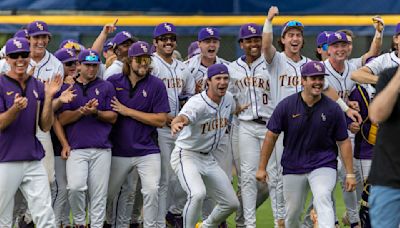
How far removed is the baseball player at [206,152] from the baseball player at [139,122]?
35cm

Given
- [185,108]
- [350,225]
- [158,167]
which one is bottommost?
[350,225]

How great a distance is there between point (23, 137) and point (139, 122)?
6.04ft

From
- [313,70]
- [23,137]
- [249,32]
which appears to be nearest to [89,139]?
[23,137]

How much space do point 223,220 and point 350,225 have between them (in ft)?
5.13

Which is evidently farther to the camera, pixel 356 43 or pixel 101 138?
pixel 356 43

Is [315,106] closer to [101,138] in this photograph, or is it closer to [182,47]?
[101,138]

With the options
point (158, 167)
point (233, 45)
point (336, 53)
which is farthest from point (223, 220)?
point (233, 45)

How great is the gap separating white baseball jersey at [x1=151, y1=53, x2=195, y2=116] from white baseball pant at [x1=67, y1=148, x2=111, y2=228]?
1.26m

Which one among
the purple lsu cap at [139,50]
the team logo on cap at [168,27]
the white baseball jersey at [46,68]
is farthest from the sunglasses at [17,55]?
the team logo on cap at [168,27]

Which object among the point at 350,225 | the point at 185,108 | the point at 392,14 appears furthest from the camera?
the point at 392,14

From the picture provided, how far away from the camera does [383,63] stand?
11.0 m

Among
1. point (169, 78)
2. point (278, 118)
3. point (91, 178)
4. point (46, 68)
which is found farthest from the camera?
point (169, 78)

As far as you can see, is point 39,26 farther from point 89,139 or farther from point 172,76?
point 172,76

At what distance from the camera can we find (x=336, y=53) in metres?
11.9
